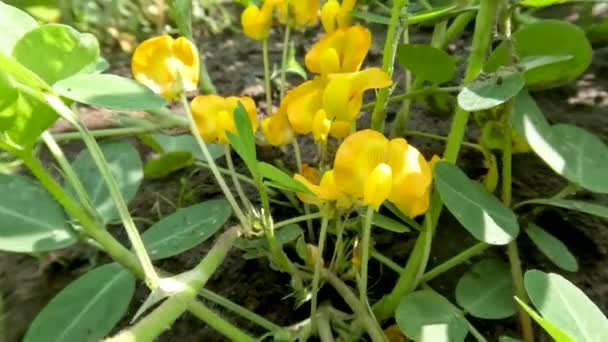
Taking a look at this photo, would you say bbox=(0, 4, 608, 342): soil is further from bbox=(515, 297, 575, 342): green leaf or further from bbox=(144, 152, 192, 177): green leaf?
bbox=(515, 297, 575, 342): green leaf

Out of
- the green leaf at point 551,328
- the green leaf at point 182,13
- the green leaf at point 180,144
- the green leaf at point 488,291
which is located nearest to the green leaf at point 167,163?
the green leaf at point 180,144

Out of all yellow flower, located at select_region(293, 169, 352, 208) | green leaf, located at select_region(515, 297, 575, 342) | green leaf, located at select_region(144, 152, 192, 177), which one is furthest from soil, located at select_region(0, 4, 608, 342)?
green leaf, located at select_region(515, 297, 575, 342)

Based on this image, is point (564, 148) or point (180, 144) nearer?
point (564, 148)

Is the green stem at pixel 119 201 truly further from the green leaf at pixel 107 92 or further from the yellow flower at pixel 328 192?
the yellow flower at pixel 328 192

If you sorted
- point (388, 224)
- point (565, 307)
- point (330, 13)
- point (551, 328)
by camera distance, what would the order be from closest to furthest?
point (551, 328)
point (565, 307)
point (388, 224)
point (330, 13)

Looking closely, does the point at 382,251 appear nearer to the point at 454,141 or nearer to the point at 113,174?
the point at 454,141

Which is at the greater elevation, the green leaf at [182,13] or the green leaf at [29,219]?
the green leaf at [182,13]

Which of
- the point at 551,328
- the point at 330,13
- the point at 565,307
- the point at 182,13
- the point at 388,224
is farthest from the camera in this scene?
the point at 182,13

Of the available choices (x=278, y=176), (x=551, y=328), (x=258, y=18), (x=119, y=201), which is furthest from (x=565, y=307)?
(x=258, y=18)
